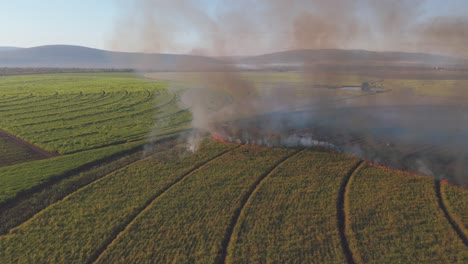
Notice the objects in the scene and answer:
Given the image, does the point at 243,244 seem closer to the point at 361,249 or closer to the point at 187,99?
the point at 361,249

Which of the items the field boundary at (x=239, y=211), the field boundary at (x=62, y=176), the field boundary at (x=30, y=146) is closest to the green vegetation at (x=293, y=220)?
the field boundary at (x=239, y=211)

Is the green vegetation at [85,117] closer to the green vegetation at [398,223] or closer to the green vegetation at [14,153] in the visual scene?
the green vegetation at [14,153]

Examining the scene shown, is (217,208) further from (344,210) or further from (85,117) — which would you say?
(85,117)

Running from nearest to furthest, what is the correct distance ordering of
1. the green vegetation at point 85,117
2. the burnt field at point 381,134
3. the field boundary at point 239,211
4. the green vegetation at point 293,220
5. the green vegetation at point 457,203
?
the green vegetation at point 293,220
the field boundary at point 239,211
the green vegetation at point 457,203
the burnt field at point 381,134
the green vegetation at point 85,117

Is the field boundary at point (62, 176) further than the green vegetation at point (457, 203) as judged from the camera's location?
Yes

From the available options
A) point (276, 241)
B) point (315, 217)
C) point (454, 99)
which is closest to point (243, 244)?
point (276, 241)

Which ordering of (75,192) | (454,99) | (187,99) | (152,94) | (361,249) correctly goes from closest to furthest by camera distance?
(361,249), (75,192), (454,99), (187,99), (152,94)
